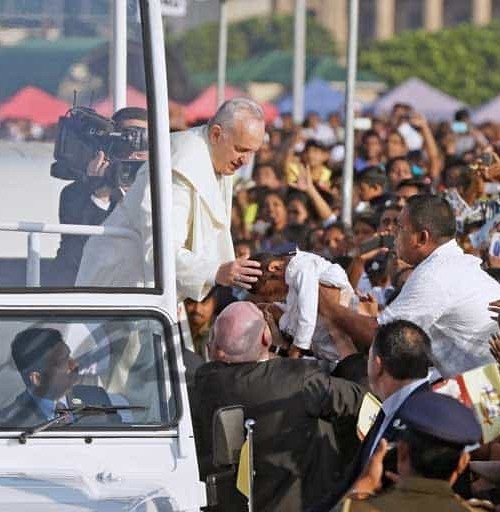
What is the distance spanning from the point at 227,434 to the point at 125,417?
1.46ft

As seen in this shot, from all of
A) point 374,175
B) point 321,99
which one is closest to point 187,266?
point 374,175

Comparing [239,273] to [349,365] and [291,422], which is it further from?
[349,365]

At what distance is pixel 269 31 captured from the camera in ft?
344

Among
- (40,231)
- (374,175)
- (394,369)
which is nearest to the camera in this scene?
(394,369)

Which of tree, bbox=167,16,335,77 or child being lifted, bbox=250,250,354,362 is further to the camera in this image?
tree, bbox=167,16,335,77

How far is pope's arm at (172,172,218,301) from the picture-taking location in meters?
7.27

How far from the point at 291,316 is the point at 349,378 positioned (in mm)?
413

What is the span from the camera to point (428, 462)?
5457 mm

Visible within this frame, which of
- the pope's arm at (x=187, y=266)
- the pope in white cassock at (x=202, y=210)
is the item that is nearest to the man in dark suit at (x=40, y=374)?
the pope in white cassock at (x=202, y=210)

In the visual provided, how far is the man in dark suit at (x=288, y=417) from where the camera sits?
6.92m

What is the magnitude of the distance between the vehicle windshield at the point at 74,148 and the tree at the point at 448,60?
74.1m

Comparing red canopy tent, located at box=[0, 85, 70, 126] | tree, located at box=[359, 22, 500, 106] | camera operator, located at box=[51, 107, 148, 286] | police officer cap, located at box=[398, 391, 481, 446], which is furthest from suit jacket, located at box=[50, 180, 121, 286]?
tree, located at box=[359, 22, 500, 106]

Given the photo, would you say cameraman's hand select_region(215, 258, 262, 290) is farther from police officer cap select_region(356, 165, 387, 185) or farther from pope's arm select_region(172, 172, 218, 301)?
police officer cap select_region(356, 165, 387, 185)

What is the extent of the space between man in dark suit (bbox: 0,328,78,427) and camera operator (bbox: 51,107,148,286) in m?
0.30
